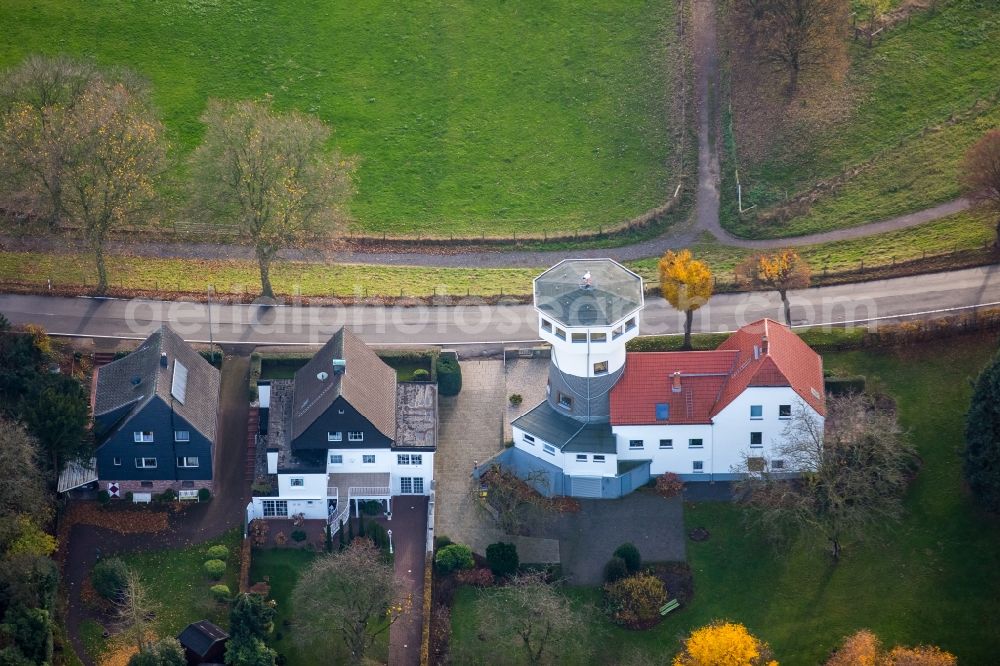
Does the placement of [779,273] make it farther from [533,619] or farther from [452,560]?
[533,619]

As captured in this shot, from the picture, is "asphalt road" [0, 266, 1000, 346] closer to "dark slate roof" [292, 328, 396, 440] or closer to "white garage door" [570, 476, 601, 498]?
"dark slate roof" [292, 328, 396, 440]

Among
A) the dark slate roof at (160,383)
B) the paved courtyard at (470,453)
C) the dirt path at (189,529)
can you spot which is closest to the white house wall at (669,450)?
the paved courtyard at (470,453)

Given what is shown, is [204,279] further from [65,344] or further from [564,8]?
[564,8]

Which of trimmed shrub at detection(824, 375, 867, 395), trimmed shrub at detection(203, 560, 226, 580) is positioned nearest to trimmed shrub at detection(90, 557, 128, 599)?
trimmed shrub at detection(203, 560, 226, 580)

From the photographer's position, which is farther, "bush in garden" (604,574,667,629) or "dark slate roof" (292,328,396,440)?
"dark slate roof" (292,328,396,440)

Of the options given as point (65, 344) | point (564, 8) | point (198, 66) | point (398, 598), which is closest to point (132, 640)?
point (398, 598)

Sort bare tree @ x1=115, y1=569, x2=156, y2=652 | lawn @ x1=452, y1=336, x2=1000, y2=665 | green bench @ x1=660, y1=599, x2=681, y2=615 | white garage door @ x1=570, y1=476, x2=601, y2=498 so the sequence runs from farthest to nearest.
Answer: white garage door @ x1=570, y1=476, x2=601, y2=498 < green bench @ x1=660, y1=599, x2=681, y2=615 < lawn @ x1=452, y1=336, x2=1000, y2=665 < bare tree @ x1=115, y1=569, x2=156, y2=652
